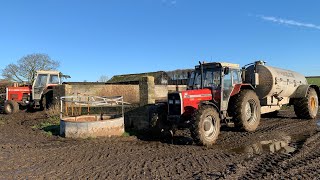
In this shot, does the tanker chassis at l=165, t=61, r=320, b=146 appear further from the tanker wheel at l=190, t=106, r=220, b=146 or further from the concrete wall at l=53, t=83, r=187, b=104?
the concrete wall at l=53, t=83, r=187, b=104

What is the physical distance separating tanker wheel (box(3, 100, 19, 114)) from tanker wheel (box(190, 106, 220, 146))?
13.7 m

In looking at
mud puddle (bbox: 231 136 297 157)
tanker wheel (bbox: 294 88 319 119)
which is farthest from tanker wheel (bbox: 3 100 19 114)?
tanker wheel (bbox: 294 88 319 119)

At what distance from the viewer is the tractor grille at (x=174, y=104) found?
9523mm

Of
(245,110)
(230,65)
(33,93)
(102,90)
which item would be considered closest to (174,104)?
(230,65)

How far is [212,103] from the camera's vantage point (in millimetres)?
9641

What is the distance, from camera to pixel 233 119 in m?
10.7

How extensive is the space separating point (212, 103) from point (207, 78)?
1.22 metres

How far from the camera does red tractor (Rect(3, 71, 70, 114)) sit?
19.0 metres

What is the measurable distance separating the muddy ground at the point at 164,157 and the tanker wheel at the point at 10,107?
8.14 m

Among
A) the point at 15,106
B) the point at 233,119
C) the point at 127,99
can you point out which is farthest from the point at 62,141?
the point at 15,106

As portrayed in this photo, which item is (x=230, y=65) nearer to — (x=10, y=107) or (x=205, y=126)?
(x=205, y=126)

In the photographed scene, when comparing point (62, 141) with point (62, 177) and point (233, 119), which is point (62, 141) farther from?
point (233, 119)

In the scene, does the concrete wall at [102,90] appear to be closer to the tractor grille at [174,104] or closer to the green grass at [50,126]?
the green grass at [50,126]

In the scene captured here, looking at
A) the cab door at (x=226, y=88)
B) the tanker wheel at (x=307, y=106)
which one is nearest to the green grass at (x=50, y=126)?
the cab door at (x=226, y=88)
